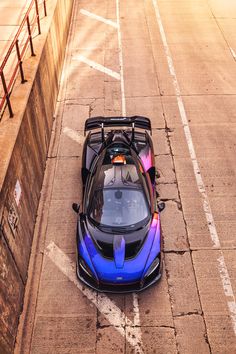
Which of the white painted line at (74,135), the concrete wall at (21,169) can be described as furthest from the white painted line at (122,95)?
the concrete wall at (21,169)

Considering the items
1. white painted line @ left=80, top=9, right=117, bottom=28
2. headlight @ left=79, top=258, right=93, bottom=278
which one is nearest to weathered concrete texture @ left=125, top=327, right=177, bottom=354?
headlight @ left=79, top=258, right=93, bottom=278

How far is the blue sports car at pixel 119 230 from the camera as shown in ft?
22.9

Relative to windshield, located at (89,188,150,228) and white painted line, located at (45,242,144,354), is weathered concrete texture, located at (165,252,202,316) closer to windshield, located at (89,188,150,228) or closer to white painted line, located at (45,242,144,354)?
white painted line, located at (45,242,144,354)

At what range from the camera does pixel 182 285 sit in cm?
757

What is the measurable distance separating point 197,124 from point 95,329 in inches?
286

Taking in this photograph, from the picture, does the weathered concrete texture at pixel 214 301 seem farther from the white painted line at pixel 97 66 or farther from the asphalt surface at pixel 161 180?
the white painted line at pixel 97 66

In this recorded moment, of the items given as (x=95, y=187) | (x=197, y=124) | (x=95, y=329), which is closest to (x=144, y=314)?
(x=95, y=329)

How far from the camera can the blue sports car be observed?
6992mm

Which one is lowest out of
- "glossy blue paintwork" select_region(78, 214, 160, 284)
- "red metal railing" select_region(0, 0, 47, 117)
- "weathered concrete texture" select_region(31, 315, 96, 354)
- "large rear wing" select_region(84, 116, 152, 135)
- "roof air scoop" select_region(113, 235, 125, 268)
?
"weathered concrete texture" select_region(31, 315, 96, 354)

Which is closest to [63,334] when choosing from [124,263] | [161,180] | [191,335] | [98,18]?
[124,263]

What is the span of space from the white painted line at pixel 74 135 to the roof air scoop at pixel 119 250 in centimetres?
460

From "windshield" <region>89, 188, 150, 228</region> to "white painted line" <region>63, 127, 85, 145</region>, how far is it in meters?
3.86

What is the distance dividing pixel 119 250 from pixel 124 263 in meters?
0.27

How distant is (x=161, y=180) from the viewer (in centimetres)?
980
